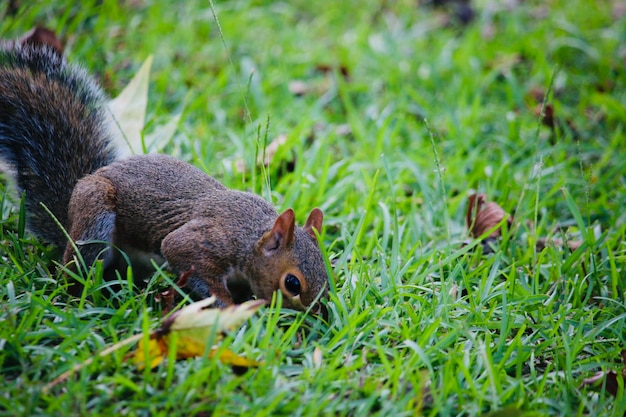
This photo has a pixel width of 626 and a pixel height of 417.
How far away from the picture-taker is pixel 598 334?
7.91ft

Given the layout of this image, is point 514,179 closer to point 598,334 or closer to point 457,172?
point 457,172

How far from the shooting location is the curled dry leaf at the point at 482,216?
2.99m

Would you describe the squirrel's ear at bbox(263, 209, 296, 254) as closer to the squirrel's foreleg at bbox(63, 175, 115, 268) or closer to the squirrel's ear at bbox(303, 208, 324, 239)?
the squirrel's ear at bbox(303, 208, 324, 239)

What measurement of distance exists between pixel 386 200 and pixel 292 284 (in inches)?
41.8

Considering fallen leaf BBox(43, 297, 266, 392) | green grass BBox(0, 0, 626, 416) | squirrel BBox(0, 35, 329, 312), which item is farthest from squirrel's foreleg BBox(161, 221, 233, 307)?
fallen leaf BBox(43, 297, 266, 392)

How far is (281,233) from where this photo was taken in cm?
223

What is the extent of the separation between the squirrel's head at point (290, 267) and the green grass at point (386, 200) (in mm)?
86

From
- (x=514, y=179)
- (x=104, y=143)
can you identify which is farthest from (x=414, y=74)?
(x=104, y=143)

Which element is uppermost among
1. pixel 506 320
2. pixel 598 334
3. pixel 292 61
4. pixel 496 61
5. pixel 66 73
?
pixel 66 73

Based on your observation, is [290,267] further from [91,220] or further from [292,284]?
[91,220]

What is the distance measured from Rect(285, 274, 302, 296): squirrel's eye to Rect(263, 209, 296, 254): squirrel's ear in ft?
0.35

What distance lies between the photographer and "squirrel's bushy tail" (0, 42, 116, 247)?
240 centimetres

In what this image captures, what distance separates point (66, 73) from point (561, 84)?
3357 mm

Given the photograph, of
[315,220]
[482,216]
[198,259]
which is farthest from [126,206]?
[482,216]
